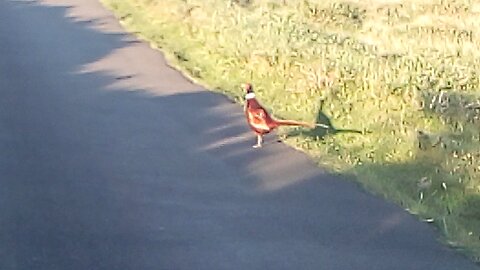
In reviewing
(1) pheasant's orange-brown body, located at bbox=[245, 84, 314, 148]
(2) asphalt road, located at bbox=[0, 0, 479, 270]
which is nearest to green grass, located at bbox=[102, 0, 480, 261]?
(1) pheasant's orange-brown body, located at bbox=[245, 84, 314, 148]

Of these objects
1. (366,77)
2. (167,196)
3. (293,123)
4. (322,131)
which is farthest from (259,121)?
(366,77)

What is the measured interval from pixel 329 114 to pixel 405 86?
103 centimetres

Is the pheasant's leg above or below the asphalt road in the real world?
below

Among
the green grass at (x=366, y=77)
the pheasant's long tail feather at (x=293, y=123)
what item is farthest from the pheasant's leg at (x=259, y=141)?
the green grass at (x=366, y=77)

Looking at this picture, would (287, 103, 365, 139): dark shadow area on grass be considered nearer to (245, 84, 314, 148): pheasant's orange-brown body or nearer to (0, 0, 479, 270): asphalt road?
(245, 84, 314, 148): pheasant's orange-brown body

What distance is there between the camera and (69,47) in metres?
19.2

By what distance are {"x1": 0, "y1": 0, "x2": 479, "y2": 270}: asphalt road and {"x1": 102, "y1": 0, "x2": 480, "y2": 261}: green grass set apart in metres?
0.50

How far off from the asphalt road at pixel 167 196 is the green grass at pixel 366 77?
0.50m

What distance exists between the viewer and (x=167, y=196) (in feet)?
32.5

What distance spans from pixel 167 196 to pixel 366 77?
17.6ft

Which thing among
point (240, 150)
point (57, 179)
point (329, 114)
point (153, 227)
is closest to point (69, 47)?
point (329, 114)

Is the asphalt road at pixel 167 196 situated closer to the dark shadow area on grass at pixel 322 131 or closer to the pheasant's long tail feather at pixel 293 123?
the pheasant's long tail feather at pixel 293 123

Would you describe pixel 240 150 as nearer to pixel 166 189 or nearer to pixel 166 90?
pixel 166 189

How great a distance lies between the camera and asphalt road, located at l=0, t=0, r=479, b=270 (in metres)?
8.30
